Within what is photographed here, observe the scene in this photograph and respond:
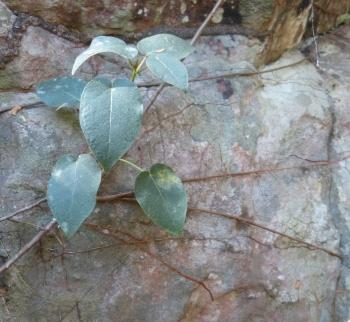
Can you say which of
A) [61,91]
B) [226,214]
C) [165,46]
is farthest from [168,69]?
[226,214]

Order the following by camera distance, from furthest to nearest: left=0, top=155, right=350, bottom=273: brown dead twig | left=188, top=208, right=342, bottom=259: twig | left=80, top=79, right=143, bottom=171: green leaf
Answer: left=188, top=208, right=342, bottom=259: twig, left=0, top=155, right=350, bottom=273: brown dead twig, left=80, top=79, right=143, bottom=171: green leaf

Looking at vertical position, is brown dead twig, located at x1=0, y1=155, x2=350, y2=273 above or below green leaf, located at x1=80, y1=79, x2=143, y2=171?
below

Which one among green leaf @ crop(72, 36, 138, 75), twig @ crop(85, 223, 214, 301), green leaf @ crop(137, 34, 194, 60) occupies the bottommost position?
twig @ crop(85, 223, 214, 301)

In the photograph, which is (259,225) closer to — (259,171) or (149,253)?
(259,171)

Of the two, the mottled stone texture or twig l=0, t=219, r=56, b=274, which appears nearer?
twig l=0, t=219, r=56, b=274

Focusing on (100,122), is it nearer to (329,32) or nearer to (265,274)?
(265,274)

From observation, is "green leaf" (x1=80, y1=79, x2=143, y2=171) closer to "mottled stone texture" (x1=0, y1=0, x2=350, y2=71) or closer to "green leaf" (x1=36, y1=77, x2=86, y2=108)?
"green leaf" (x1=36, y1=77, x2=86, y2=108)

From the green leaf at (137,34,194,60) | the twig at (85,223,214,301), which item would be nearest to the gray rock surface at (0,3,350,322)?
the twig at (85,223,214,301)

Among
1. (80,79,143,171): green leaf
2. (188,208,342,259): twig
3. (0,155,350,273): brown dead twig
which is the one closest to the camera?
(80,79,143,171): green leaf
